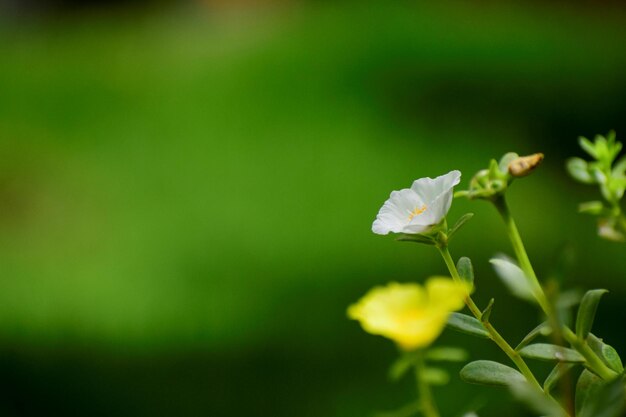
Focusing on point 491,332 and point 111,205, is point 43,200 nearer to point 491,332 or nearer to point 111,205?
point 111,205

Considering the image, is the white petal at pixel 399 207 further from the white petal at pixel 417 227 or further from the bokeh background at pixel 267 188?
the bokeh background at pixel 267 188

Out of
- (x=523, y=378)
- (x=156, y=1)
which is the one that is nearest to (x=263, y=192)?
(x=523, y=378)

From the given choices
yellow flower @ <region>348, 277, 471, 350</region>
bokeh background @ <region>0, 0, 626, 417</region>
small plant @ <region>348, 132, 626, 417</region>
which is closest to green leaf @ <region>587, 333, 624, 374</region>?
small plant @ <region>348, 132, 626, 417</region>

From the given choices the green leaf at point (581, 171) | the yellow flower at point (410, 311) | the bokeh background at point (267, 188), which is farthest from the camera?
the bokeh background at point (267, 188)

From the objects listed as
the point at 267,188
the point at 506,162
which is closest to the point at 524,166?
the point at 506,162

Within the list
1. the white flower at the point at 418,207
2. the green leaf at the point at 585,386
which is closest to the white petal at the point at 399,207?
the white flower at the point at 418,207

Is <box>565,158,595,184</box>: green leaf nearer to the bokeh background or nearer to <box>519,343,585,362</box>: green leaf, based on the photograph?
<box>519,343,585,362</box>: green leaf
